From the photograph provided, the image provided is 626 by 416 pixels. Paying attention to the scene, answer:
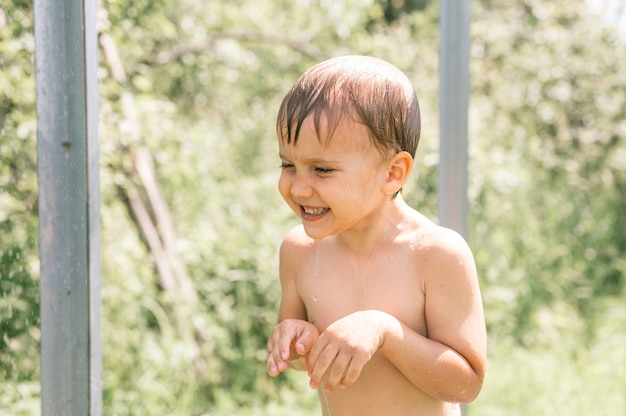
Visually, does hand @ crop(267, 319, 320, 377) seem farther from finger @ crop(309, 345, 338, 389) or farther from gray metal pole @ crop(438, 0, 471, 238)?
gray metal pole @ crop(438, 0, 471, 238)

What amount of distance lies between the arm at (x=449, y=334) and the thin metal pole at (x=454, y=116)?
82 centimetres

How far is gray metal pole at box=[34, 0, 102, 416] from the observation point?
5.00 ft

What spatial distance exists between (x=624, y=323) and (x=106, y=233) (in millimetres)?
3048

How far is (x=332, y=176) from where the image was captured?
4.89ft

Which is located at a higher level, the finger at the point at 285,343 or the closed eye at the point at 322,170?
the closed eye at the point at 322,170

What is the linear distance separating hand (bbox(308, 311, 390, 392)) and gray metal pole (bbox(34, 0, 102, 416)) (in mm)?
492

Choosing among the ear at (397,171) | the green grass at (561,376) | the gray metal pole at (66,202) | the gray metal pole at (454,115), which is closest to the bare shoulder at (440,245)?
the ear at (397,171)

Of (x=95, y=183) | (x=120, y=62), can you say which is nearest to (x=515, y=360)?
(x=120, y=62)

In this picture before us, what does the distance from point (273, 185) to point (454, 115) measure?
93.5 inches

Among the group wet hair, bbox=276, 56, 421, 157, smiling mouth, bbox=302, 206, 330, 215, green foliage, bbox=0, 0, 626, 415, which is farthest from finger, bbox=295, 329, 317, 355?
green foliage, bbox=0, 0, 626, 415

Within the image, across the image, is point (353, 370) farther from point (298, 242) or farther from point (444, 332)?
point (298, 242)

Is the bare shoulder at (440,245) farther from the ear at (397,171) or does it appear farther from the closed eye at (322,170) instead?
the closed eye at (322,170)

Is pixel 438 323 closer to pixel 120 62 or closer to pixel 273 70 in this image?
pixel 120 62

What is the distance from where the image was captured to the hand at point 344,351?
140 centimetres
